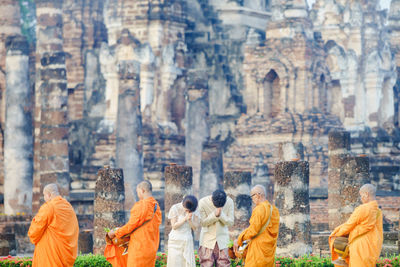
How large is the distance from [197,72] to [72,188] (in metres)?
4.13

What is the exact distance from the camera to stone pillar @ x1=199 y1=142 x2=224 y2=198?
20891 millimetres

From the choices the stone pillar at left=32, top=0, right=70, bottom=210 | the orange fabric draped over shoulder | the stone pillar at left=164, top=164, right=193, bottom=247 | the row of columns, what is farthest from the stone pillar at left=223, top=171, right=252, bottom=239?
the orange fabric draped over shoulder

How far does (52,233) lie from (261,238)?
241 centimetres

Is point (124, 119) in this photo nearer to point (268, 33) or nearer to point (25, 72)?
point (25, 72)

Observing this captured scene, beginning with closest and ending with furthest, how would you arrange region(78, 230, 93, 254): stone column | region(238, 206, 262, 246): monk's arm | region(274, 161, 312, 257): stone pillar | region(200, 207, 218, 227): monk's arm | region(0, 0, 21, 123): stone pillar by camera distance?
1. region(238, 206, 262, 246): monk's arm
2. region(200, 207, 218, 227): monk's arm
3. region(274, 161, 312, 257): stone pillar
4. region(78, 230, 93, 254): stone column
5. region(0, 0, 21, 123): stone pillar

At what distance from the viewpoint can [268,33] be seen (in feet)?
87.9

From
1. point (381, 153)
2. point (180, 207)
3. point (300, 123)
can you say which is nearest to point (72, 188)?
point (300, 123)

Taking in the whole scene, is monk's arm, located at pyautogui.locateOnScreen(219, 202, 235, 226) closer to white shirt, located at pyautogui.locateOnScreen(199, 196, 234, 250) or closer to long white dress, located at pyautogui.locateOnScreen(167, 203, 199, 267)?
white shirt, located at pyautogui.locateOnScreen(199, 196, 234, 250)

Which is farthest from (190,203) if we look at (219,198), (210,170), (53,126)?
(53,126)

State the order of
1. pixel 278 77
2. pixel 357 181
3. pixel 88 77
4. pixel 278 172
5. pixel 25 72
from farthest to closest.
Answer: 1. pixel 88 77
2. pixel 278 77
3. pixel 25 72
4. pixel 357 181
5. pixel 278 172

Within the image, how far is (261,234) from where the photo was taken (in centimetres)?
1183

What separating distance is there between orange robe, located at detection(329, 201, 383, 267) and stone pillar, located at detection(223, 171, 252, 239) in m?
5.87

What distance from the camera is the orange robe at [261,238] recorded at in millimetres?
11742

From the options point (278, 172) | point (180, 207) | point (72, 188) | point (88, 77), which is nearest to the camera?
point (180, 207)
